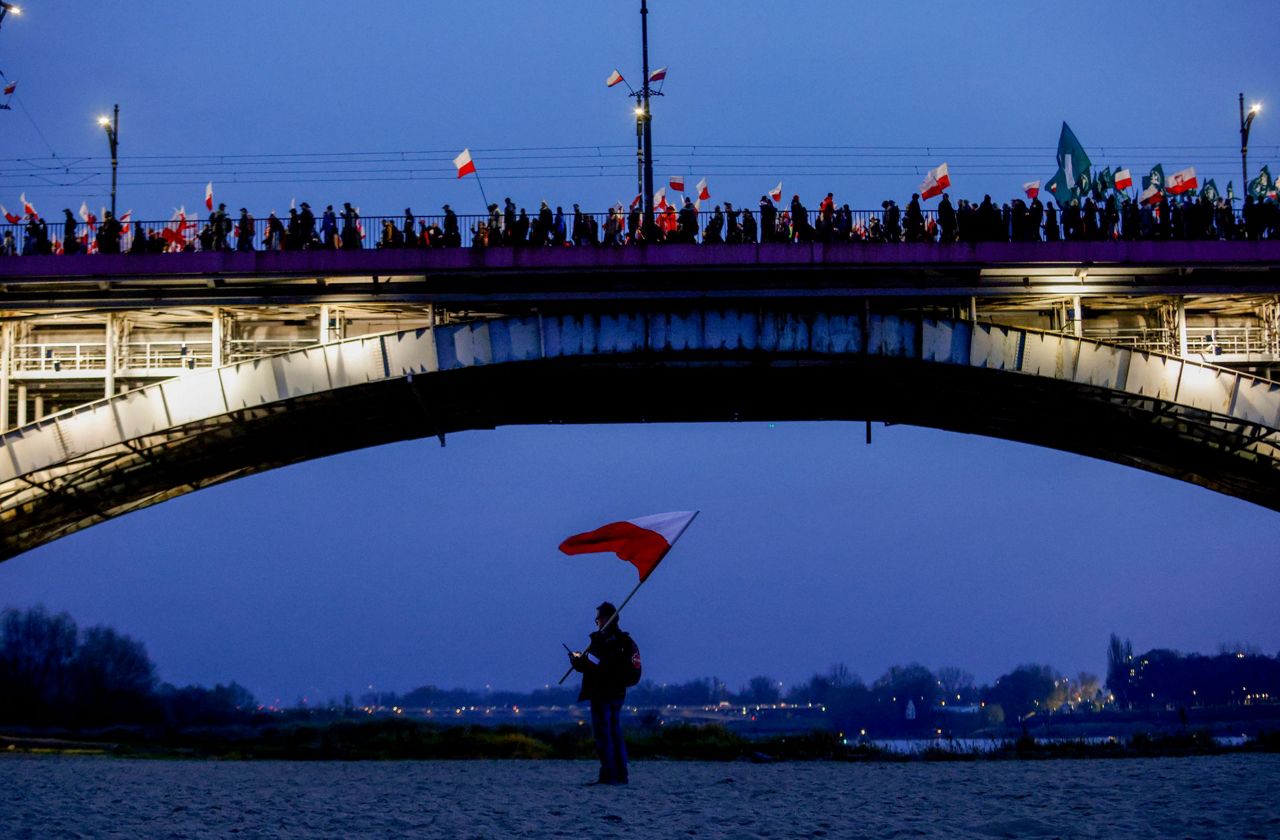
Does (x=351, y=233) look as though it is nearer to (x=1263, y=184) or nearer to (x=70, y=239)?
(x=70, y=239)

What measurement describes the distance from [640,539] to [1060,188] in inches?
831

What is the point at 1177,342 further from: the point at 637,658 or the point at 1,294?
the point at 1,294

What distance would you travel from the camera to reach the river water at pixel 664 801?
Answer: 1554 cm

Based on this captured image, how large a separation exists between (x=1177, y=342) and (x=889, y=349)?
657cm

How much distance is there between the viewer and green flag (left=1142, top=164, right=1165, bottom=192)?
3924 cm

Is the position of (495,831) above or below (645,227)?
below

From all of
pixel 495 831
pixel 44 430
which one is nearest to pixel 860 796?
pixel 495 831

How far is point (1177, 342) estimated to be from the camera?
3775cm

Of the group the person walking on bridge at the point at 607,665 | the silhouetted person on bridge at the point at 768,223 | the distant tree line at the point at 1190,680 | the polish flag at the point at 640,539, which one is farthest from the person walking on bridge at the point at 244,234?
the distant tree line at the point at 1190,680

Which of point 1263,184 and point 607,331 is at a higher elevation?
point 1263,184

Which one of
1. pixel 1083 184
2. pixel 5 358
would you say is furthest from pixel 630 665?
pixel 1083 184

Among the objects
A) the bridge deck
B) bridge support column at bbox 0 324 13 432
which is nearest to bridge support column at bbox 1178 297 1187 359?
the bridge deck

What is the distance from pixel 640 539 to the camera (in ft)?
73.7

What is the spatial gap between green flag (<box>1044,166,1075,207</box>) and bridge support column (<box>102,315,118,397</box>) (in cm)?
2125
